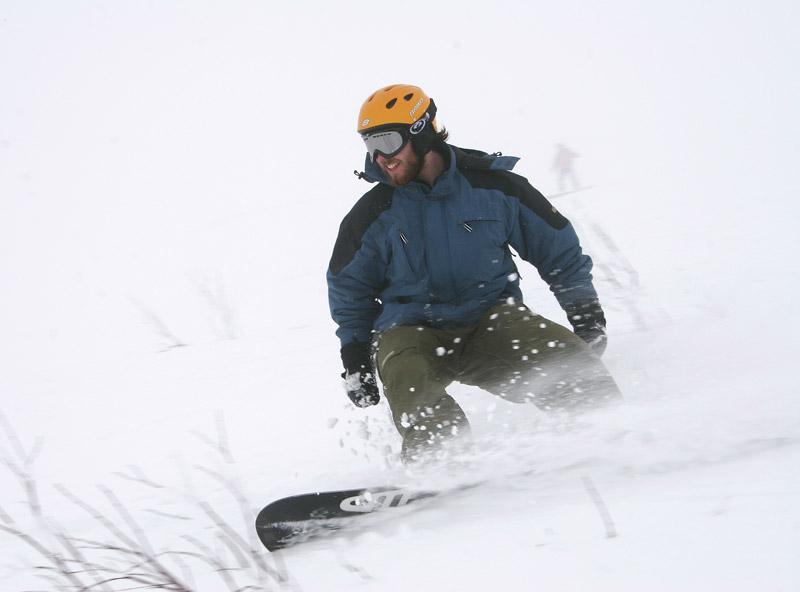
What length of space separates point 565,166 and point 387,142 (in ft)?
30.6

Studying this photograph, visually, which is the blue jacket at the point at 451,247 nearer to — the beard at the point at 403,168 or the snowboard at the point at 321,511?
the beard at the point at 403,168

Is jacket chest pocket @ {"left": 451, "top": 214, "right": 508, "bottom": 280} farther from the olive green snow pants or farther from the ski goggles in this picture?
the ski goggles

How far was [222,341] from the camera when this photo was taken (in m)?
5.02

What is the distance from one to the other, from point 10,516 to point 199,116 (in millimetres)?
57598

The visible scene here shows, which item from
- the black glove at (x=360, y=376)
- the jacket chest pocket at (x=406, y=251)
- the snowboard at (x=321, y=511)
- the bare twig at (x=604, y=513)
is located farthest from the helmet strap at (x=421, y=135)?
the bare twig at (x=604, y=513)

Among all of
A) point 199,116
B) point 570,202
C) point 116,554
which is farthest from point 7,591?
point 199,116

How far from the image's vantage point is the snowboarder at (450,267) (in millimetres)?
2479

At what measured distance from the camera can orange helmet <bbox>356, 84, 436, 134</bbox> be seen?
8.42 ft

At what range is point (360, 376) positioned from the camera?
2.75 metres

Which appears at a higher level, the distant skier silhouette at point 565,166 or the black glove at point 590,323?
the distant skier silhouette at point 565,166

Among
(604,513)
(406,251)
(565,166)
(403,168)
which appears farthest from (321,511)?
(565,166)

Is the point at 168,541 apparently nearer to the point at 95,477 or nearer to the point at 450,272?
the point at 95,477

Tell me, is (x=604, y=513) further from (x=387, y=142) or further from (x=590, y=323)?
(x=387, y=142)

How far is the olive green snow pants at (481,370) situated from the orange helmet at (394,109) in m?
0.83
